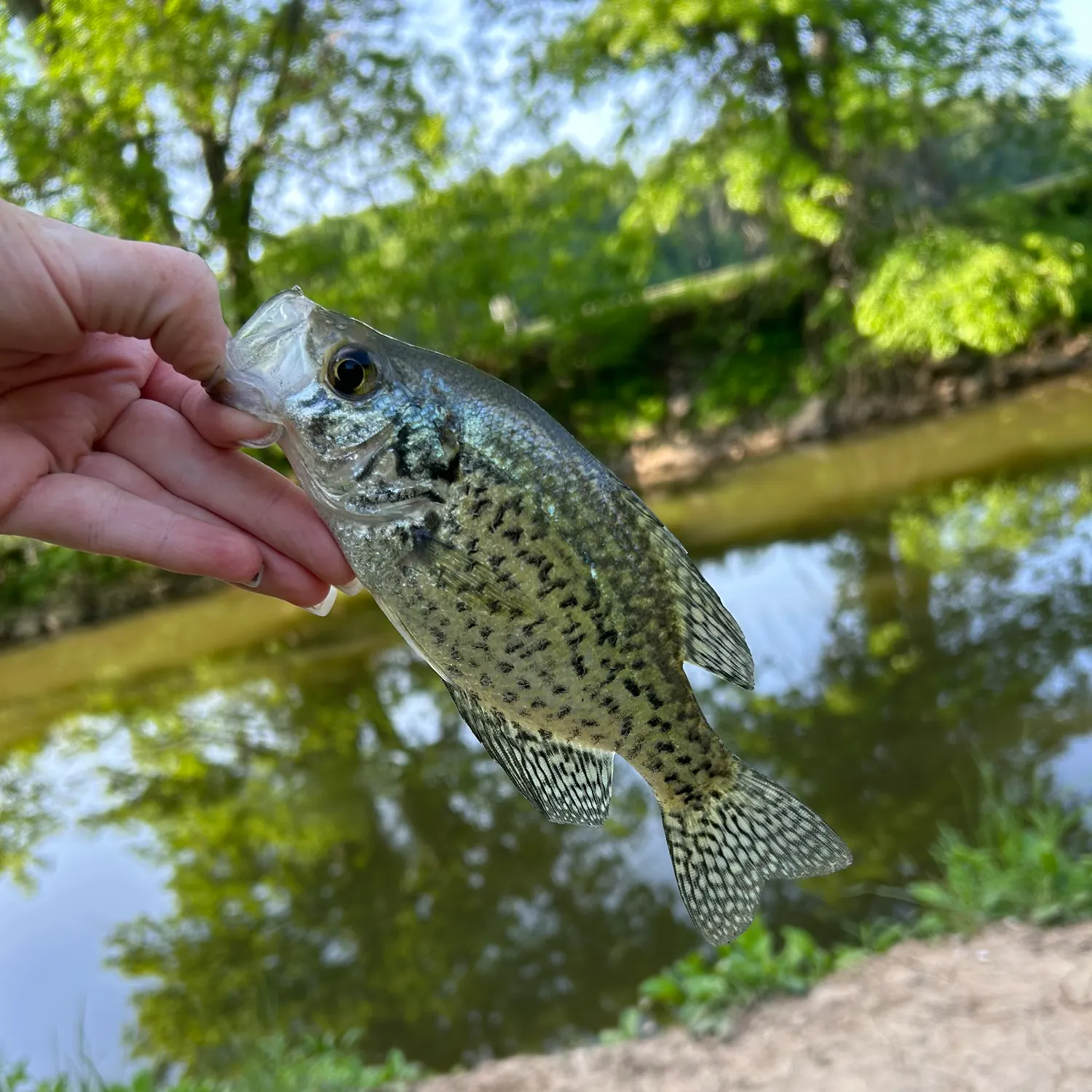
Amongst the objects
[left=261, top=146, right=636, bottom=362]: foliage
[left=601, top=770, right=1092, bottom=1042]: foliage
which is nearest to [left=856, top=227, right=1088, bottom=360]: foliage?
[left=261, top=146, right=636, bottom=362]: foliage

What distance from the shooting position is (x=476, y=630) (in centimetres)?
183

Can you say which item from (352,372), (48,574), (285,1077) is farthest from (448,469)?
(48,574)

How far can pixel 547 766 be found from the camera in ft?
6.53

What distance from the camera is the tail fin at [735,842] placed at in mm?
2080

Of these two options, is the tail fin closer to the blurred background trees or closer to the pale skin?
the pale skin

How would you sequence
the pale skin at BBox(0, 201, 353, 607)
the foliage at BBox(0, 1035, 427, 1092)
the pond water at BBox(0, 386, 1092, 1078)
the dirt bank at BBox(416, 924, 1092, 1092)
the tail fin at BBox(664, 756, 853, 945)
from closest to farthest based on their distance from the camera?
the pale skin at BBox(0, 201, 353, 607), the tail fin at BBox(664, 756, 853, 945), the dirt bank at BBox(416, 924, 1092, 1092), the foliage at BBox(0, 1035, 427, 1092), the pond water at BBox(0, 386, 1092, 1078)

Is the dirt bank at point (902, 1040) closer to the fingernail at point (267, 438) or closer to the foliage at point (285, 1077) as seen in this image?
the foliage at point (285, 1077)

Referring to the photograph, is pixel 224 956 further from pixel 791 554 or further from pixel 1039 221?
pixel 1039 221

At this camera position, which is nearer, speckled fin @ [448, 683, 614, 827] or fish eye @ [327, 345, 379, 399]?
fish eye @ [327, 345, 379, 399]

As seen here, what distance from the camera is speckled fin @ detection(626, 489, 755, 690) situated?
6.49ft

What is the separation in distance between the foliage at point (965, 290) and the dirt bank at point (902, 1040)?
50.6 ft

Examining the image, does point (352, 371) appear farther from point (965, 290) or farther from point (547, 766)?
point (965, 290)

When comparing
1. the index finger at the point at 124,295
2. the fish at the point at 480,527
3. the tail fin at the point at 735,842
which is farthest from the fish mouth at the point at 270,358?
the tail fin at the point at 735,842

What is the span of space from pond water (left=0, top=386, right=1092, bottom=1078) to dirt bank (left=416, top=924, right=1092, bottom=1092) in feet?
2.72
